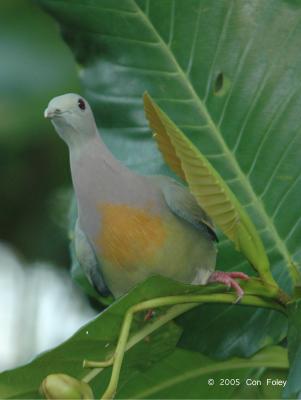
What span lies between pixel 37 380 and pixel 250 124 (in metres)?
0.63

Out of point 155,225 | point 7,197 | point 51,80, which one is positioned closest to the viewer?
point 155,225

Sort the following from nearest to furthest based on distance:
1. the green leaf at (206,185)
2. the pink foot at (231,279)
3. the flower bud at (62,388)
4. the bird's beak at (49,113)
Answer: the flower bud at (62,388) → the green leaf at (206,185) → the pink foot at (231,279) → the bird's beak at (49,113)

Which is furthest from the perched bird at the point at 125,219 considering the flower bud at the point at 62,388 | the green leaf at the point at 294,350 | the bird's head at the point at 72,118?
the flower bud at the point at 62,388

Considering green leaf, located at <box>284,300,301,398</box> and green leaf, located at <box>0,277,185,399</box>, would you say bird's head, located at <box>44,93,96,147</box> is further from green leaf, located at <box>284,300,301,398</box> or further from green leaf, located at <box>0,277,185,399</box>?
green leaf, located at <box>284,300,301,398</box>

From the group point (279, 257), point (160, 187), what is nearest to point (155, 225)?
point (160, 187)

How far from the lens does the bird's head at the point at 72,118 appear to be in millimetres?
1842

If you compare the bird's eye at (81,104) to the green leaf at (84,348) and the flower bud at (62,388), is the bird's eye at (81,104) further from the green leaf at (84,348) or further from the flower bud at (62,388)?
the flower bud at (62,388)

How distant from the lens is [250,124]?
6.70 ft

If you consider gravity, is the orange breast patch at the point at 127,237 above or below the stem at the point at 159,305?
below

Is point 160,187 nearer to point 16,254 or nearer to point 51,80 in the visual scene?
point 51,80

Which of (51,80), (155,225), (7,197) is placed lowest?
(7,197)

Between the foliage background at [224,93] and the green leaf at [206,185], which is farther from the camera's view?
the foliage background at [224,93]

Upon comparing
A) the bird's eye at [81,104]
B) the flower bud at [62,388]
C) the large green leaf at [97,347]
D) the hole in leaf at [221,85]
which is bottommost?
the large green leaf at [97,347]

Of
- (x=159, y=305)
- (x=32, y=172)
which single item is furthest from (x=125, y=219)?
(x=32, y=172)
